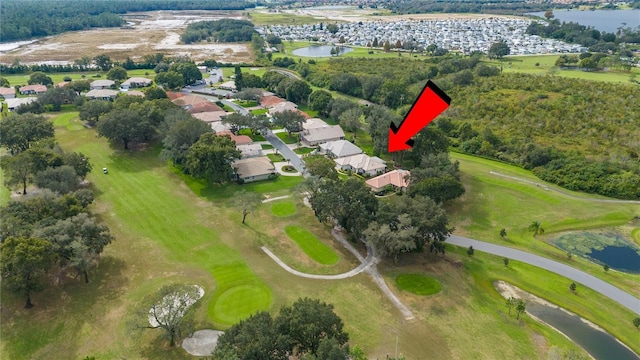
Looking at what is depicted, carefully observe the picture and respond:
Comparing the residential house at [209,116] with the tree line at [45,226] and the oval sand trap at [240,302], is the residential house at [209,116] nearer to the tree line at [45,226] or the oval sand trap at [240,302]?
the tree line at [45,226]

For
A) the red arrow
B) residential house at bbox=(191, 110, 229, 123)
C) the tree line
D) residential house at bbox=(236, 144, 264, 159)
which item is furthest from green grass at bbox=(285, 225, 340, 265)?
residential house at bbox=(191, 110, 229, 123)

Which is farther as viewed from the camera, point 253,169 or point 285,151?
point 285,151

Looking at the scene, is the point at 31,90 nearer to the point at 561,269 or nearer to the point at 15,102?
the point at 15,102

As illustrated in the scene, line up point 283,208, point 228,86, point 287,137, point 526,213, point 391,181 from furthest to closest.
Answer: point 228,86 < point 287,137 < point 391,181 < point 283,208 < point 526,213

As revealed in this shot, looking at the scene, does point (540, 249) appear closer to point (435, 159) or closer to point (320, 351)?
point (435, 159)

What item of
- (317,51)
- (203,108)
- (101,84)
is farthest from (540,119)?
(317,51)

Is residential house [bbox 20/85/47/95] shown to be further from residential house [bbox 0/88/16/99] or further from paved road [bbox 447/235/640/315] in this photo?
paved road [bbox 447/235/640/315]
